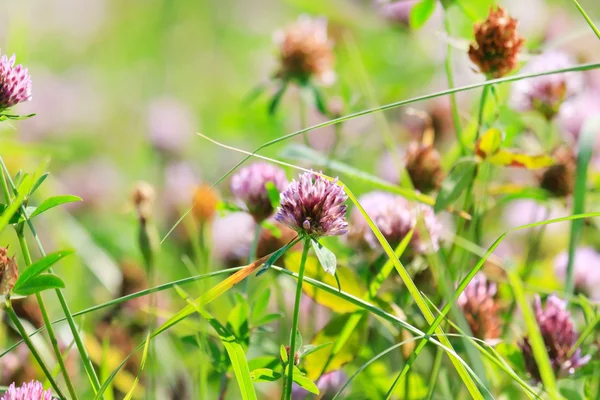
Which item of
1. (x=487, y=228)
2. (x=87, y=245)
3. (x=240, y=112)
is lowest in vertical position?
(x=487, y=228)

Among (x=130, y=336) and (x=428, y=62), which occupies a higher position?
(x=428, y=62)

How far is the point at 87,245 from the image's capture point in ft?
5.68

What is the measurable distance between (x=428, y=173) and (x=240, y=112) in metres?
0.96

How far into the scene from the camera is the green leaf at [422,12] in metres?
1.28

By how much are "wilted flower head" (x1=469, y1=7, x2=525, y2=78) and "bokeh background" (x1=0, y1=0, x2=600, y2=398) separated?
0.43 feet

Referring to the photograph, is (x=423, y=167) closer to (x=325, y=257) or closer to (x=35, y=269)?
(x=325, y=257)

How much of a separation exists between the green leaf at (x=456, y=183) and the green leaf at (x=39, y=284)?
460mm

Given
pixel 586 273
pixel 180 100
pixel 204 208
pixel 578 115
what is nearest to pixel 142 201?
pixel 204 208

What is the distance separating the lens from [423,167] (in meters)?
1.17

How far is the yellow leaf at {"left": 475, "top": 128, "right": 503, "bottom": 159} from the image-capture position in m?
0.99

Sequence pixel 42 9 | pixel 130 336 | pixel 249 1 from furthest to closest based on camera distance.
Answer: pixel 249 1, pixel 42 9, pixel 130 336

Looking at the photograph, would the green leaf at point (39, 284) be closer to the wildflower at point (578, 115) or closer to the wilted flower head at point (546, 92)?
the wilted flower head at point (546, 92)

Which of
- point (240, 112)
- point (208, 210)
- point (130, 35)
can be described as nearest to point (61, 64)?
point (130, 35)

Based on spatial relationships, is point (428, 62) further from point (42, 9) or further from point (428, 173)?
point (42, 9)
